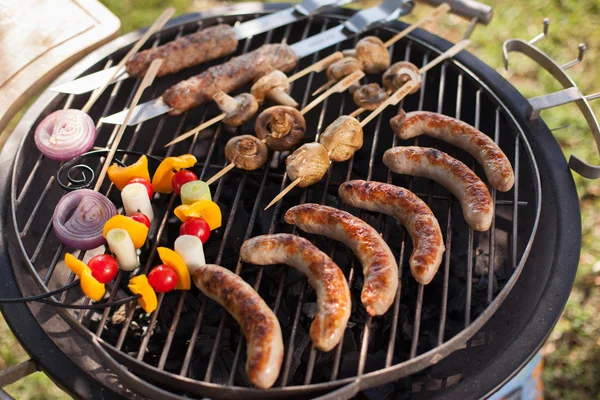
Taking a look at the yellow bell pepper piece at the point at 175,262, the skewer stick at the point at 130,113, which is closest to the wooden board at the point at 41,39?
the skewer stick at the point at 130,113

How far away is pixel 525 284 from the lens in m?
3.17

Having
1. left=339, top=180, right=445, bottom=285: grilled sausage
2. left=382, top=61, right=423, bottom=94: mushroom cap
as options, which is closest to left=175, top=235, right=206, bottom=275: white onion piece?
left=339, top=180, right=445, bottom=285: grilled sausage

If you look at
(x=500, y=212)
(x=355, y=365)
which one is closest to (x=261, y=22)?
(x=500, y=212)

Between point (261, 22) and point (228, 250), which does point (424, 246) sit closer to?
point (228, 250)

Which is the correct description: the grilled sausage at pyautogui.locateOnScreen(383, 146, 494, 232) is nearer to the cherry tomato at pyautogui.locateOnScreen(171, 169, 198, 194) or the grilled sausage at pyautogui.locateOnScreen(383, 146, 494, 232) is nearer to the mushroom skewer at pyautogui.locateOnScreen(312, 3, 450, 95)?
the mushroom skewer at pyautogui.locateOnScreen(312, 3, 450, 95)

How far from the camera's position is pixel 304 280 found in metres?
3.23

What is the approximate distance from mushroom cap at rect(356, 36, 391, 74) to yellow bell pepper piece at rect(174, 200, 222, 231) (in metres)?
1.61

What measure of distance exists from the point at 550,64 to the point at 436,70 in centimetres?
80

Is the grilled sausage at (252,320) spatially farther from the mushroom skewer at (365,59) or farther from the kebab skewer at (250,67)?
the mushroom skewer at (365,59)

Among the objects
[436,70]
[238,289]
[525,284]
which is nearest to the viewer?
[238,289]

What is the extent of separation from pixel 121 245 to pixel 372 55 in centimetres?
219

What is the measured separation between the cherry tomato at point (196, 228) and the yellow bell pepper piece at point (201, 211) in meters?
0.03

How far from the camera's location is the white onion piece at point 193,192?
3262 mm

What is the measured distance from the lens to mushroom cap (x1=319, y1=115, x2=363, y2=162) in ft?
11.6
